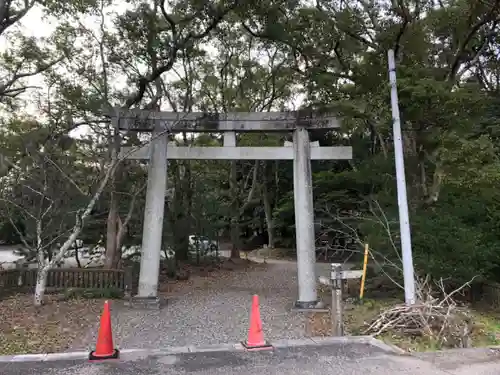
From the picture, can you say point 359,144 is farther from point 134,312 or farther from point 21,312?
point 21,312

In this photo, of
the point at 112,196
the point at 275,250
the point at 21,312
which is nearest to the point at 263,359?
the point at 21,312

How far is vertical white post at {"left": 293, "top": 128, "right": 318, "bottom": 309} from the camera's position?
31.7 feet

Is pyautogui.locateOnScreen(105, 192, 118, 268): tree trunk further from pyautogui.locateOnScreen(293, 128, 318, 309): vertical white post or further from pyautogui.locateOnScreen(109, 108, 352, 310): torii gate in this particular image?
pyautogui.locateOnScreen(293, 128, 318, 309): vertical white post

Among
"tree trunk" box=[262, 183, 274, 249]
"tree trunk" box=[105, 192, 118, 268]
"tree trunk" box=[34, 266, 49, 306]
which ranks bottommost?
"tree trunk" box=[34, 266, 49, 306]

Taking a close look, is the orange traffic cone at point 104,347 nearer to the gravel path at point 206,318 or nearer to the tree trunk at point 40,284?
the gravel path at point 206,318

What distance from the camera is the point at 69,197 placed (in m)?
10.8

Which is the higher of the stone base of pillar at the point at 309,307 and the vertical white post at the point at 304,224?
the vertical white post at the point at 304,224

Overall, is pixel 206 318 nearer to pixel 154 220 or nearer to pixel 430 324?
pixel 154 220

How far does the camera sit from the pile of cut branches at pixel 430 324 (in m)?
5.71

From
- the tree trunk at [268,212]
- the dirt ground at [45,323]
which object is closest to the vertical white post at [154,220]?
the dirt ground at [45,323]

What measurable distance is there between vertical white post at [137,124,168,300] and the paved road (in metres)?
4.89

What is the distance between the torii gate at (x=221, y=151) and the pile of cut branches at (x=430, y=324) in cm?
364

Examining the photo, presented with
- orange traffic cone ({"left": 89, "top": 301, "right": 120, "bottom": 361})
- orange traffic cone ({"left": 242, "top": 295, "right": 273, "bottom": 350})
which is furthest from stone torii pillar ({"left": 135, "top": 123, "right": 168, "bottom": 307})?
orange traffic cone ({"left": 242, "top": 295, "right": 273, "bottom": 350})

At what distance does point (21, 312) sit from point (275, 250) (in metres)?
20.0
